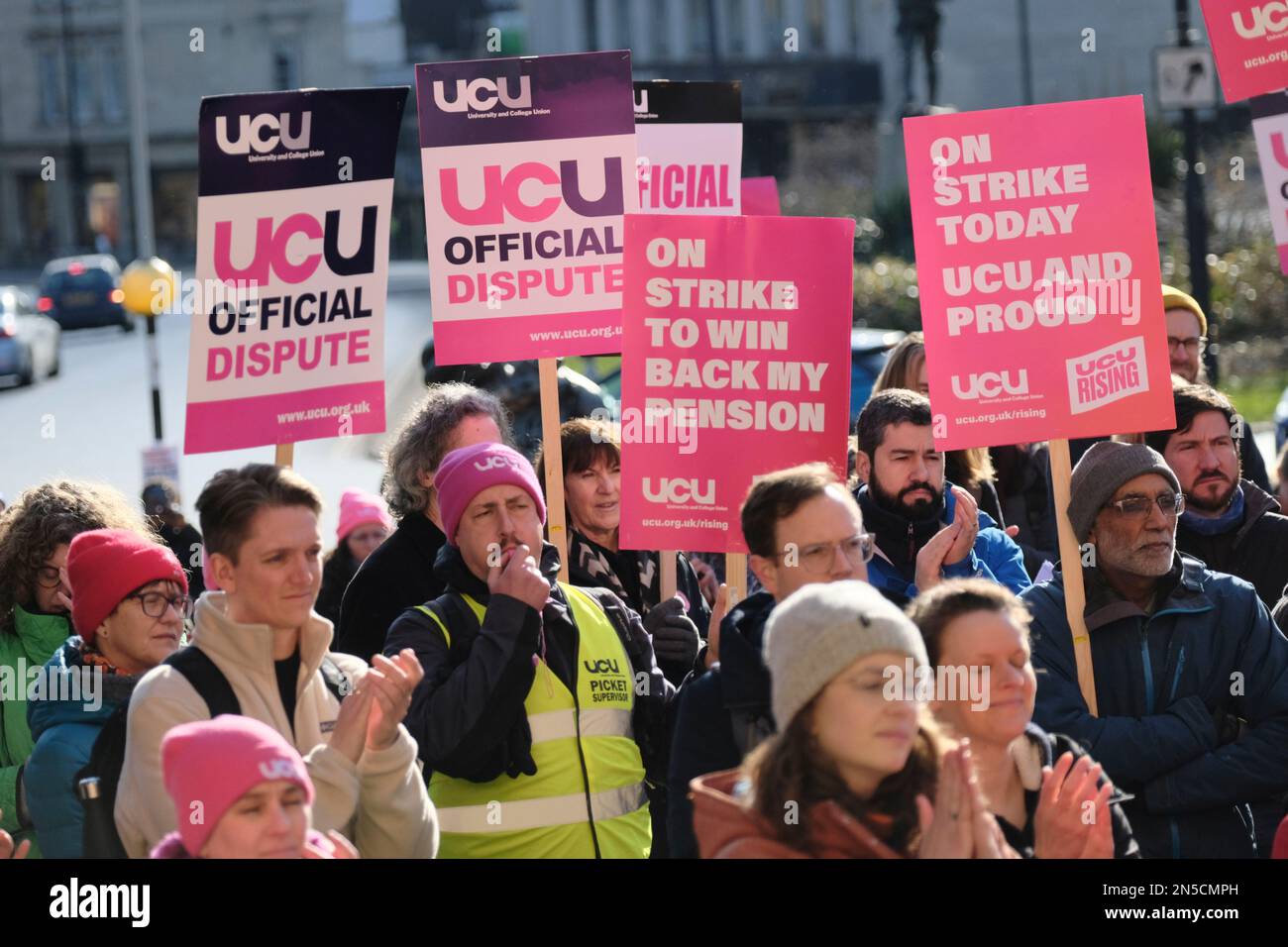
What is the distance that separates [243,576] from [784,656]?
4.25 ft

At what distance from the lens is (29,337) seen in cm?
2864

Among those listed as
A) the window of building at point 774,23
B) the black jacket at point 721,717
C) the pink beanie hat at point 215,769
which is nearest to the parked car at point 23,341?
the black jacket at point 721,717

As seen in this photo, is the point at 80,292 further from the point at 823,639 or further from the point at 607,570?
the point at 823,639

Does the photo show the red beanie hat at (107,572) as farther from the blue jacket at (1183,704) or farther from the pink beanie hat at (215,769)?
the blue jacket at (1183,704)

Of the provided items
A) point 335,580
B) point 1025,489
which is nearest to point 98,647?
point 335,580

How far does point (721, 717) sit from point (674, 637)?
1289 mm

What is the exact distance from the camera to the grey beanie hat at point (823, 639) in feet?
11.6

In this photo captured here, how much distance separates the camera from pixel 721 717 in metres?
4.09

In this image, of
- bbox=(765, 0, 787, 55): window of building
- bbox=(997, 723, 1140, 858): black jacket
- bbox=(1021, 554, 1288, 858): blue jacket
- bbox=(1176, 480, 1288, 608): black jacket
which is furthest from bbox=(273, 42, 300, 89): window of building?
bbox=(997, 723, 1140, 858): black jacket

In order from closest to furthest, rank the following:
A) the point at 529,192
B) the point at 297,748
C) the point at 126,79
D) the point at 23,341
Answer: the point at 297,748 < the point at 529,192 < the point at 23,341 < the point at 126,79

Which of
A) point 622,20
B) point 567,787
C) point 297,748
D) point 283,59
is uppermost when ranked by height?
point 622,20

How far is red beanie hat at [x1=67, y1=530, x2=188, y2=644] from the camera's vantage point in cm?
472

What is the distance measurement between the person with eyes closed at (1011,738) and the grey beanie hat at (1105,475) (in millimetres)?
1064

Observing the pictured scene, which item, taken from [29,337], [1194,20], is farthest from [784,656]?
[1194,20]
